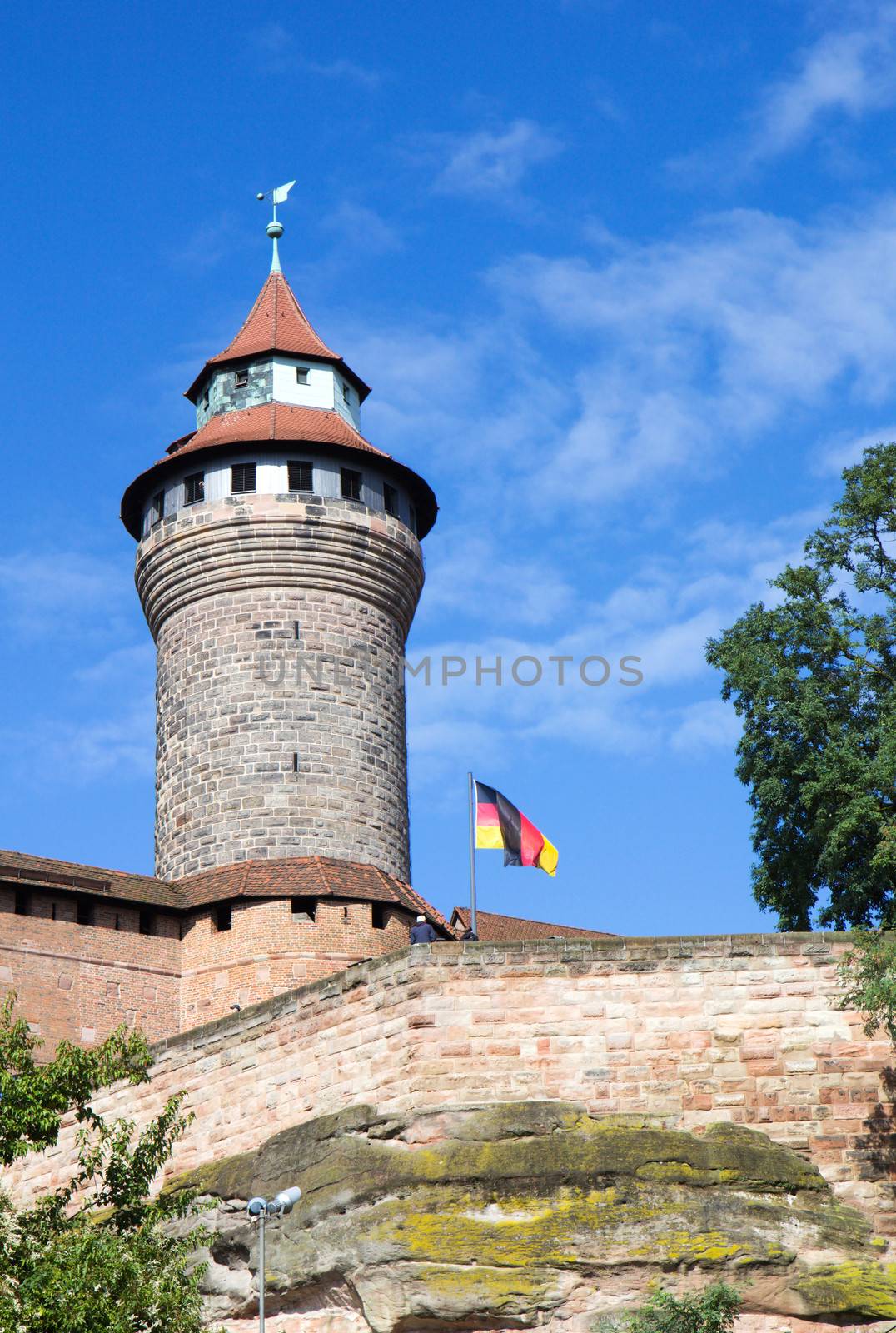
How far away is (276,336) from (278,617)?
20.6ft

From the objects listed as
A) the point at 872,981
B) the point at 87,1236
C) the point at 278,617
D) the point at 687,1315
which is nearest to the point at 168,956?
the point at 278,617

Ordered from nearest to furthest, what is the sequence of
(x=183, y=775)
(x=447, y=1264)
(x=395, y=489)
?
(x=447, y=1264)
(x=183, y=775)
(x=395, y=489)

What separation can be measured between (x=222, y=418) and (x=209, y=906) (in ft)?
30.2

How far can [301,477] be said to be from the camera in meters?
36.1

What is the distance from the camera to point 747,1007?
23.6 metres

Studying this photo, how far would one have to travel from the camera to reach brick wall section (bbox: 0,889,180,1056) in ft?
103

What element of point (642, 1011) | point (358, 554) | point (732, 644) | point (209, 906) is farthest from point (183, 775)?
point (642, 1011)

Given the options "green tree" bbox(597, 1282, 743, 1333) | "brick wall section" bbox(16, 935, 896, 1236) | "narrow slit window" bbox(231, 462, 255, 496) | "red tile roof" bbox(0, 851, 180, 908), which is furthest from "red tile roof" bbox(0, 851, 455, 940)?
"green tree" bbox(597, 1282, 743, 1333)

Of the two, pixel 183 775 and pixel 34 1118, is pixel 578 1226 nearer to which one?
pixel 34 1118

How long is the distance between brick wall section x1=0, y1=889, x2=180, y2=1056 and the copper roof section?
10.7 m

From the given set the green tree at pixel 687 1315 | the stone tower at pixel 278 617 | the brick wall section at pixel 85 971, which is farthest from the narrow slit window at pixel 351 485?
the green tree at pixel 687 1315

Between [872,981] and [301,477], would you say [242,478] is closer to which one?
[301,477]

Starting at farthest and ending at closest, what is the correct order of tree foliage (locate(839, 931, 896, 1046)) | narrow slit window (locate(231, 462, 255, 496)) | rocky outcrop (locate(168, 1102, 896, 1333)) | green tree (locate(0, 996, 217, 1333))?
narrow slit window (locate(231, 462, 255, 496)) < tree foliage (locate(839, 931, 896, 1046)) < rocky outcrop (locate(168, 1102, 896, 1333)) < green tree (locate(0, 996, 217, 1333))

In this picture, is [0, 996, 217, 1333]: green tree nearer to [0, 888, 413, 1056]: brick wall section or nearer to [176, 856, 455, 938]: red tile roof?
[0, 888, 413, 1056]: brick wall section
